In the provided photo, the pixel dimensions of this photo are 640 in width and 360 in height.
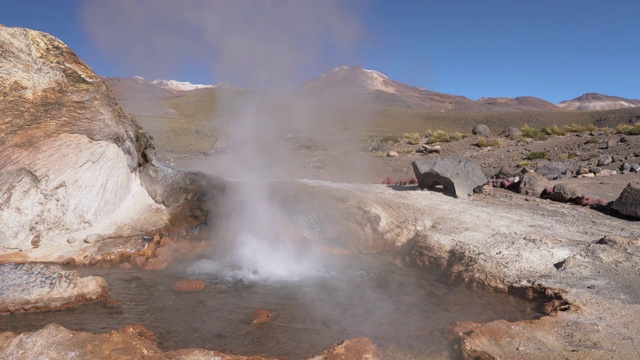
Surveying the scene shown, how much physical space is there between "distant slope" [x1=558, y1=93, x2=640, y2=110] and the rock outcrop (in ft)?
397

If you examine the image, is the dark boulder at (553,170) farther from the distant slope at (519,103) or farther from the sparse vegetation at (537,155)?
the distant slope at (519,103)

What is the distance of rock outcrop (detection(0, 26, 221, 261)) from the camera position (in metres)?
5.13

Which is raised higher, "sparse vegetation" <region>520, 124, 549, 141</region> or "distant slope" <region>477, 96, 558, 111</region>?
"distant slope" <region>477, 96, 558, 111</region>

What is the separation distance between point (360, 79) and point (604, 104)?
12656 centimetres

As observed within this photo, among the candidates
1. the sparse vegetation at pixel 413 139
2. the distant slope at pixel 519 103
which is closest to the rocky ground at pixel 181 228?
the sparse vegetation at pixel 413 139

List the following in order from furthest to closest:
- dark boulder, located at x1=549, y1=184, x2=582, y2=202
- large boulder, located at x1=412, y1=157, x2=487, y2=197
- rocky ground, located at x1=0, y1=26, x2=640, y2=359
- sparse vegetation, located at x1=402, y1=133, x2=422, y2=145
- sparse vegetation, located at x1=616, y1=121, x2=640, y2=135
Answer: sparse vegetation, located at x1=402, y1=133, x2=422, y2=145 → sparse vegetation, located at x1=616, y1=121, x2=640, y2=135 → dark boulder, located at x1=549, y1=184, x2=582, y2=202 → large boulder, located at x1=412, y1=157, x2=487, y2=197 → rocky ground, located at x1=0, y1=26, x2=640, y2=359

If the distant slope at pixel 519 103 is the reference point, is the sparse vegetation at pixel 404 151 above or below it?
below

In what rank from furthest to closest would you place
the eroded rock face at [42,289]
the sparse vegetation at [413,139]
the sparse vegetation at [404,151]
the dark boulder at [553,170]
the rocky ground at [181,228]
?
the sparse vegetation at [413,139] < the sparse vegetation at [404,151] < the dark boulder at [553,170] < the eroded rock face at [42,289] < the rocky ground at [181,228]

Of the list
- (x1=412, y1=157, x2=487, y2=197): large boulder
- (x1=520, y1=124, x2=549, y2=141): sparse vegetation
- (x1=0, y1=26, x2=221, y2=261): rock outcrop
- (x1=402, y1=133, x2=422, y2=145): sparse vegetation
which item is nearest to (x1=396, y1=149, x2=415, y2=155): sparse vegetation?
(x1=402, y1=133, x2=422, y2=145): sparse vegetation

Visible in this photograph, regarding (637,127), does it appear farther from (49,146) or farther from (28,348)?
(28,348)

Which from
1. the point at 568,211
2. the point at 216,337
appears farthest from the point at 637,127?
the point at 216,337

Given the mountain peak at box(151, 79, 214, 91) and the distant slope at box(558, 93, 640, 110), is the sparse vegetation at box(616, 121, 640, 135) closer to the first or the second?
the mountain peak at box(151, 79, 214, 91)

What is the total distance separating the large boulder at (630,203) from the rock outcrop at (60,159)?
6.32 meters

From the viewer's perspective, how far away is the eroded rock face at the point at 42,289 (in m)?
3.67
